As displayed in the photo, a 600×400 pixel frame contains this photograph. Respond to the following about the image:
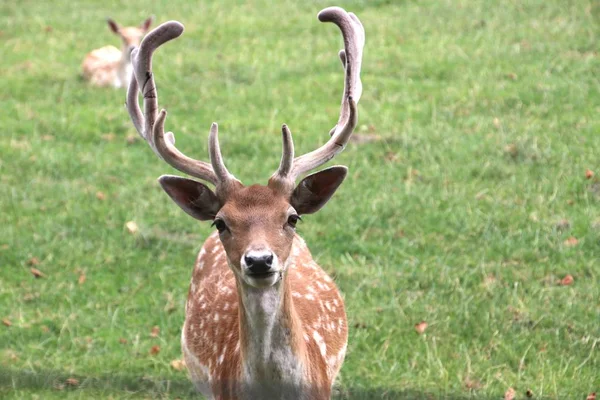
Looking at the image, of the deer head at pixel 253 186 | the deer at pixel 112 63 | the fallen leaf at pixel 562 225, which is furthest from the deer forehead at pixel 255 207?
the deer at pixel 112 63

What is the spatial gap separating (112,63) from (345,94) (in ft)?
21.7

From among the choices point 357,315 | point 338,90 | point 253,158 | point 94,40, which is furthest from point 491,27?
point 357,315

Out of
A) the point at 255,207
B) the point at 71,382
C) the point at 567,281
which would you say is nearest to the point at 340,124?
the point at 255,207

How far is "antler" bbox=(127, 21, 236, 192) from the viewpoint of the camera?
4727mm

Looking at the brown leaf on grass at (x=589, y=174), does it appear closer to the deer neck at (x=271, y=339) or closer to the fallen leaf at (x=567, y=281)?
the fallen leaf at (x=567, y=281)

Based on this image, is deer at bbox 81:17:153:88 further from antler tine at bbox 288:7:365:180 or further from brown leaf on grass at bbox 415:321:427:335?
antler tine at bbox 288:7:365:180

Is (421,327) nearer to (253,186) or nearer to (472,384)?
(472,384)

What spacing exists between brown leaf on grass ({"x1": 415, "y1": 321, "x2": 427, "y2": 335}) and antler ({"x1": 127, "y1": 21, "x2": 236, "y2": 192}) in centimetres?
212

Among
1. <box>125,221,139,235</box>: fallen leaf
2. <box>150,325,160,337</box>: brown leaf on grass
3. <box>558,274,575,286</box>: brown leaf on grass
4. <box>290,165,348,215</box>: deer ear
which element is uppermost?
<box>290,165,348,215</box>: deer ear

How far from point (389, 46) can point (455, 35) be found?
0.69m

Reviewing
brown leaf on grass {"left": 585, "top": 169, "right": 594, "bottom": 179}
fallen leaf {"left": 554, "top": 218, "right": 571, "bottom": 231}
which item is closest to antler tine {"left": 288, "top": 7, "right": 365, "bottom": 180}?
fallen leaf {"left": 554, "top": 218, "right": 571, "bottom": 231}

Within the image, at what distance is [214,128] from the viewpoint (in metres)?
4.42

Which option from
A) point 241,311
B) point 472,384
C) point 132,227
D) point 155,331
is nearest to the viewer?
point 241,311

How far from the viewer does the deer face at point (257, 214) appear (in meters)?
4.28
